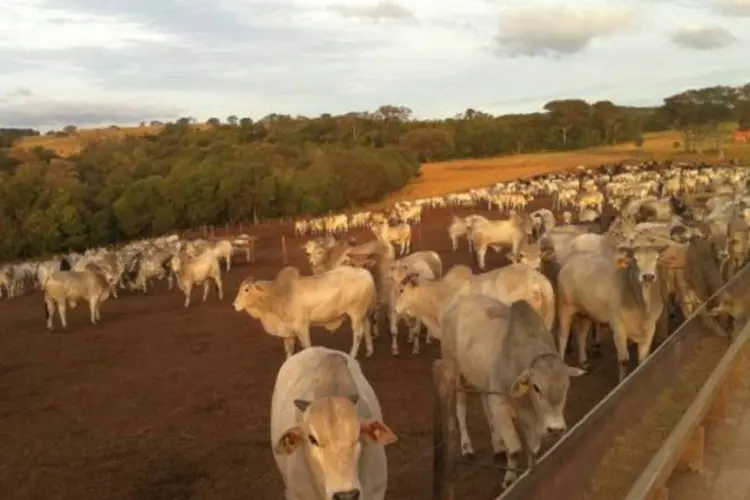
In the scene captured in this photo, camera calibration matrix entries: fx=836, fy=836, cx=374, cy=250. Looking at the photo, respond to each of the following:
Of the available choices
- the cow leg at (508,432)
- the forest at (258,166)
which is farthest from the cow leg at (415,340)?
the forest at (258,166)

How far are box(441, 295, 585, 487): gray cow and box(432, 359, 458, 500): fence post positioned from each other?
13.9 inches

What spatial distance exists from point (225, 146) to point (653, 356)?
83360mm

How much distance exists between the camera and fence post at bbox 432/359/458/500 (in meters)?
6.19

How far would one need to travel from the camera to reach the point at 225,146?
88.6 metres

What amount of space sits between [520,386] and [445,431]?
0.80 meters

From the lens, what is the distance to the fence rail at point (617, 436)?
5559mm

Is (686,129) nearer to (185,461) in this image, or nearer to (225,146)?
(225,146)

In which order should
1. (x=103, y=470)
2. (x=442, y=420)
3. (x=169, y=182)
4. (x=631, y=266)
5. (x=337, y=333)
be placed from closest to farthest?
(x=442, y=420), (x=103, y=470), (x=631, y=266), (x=337, y=333), (x=169, y=182)

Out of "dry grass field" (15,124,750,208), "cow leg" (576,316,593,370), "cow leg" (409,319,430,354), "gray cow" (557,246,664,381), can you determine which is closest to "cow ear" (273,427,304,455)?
"gray cow" (557,246,664,381)

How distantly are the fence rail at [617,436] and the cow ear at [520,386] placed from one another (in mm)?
552

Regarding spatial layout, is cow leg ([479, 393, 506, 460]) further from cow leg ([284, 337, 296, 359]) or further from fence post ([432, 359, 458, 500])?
cow leg ([284, 337, 296, 359])

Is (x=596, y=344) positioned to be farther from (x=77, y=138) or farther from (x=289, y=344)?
(x=77, y=138)

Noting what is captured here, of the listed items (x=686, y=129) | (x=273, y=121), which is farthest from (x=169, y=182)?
(x=273, y=121)

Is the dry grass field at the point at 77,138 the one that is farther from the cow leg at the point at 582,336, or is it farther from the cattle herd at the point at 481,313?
the cow leg at the point at 582,336
